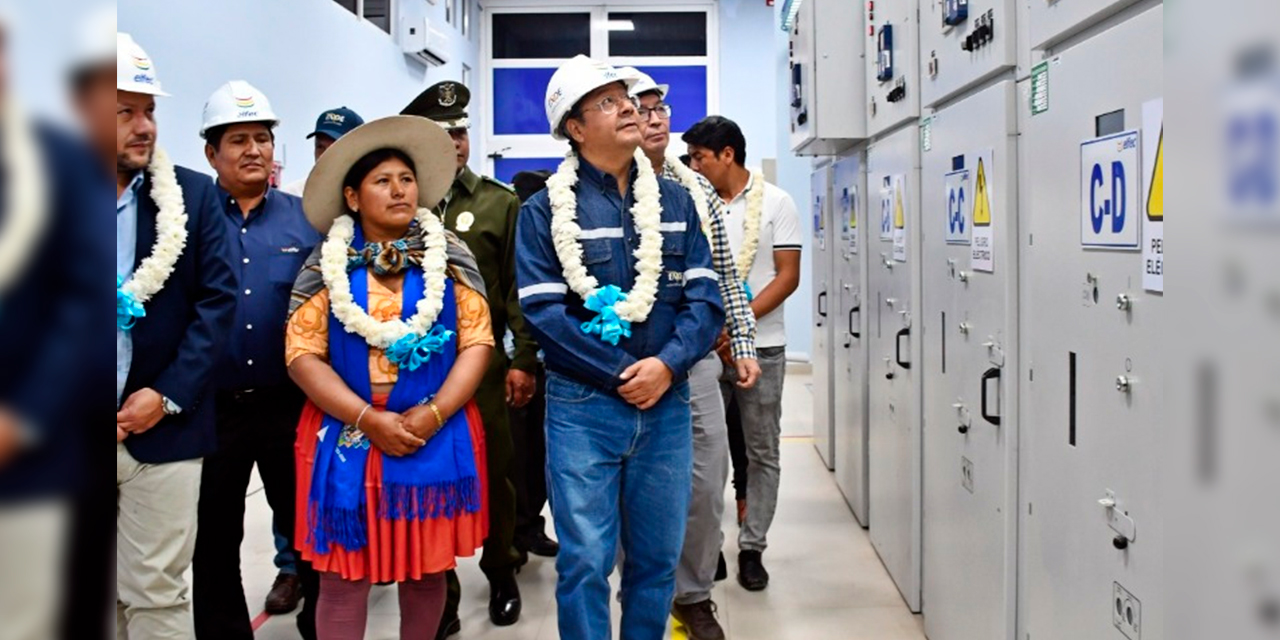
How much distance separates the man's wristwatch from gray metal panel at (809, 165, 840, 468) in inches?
127

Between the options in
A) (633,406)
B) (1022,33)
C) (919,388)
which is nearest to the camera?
(1022,33)

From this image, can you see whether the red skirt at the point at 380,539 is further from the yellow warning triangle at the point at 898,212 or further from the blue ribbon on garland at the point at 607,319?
the yellow warning triangle at the point at 898,212

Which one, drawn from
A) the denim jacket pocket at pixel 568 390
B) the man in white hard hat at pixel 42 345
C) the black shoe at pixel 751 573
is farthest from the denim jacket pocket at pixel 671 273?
the man in white hard hat at pixel 42 345

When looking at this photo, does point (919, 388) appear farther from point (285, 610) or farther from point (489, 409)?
point (285, 610)

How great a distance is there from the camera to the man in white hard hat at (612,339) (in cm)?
224

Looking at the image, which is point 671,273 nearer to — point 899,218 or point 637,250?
point 637,250

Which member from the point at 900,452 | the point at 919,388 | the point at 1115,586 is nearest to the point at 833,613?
the point at 900,452

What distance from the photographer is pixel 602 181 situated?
7.76 ft

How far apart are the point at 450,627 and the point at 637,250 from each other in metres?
1.44

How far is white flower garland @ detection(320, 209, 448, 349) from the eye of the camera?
224 cm

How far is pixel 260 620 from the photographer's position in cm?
320

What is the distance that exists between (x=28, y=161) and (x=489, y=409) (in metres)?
2.91

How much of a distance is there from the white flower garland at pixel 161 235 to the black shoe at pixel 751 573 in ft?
7.68

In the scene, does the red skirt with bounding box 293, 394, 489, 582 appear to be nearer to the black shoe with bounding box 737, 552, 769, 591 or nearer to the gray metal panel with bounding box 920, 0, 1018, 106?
the black shoe with bounding box 737, 552, 769, 591
